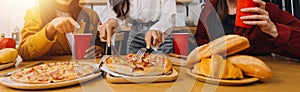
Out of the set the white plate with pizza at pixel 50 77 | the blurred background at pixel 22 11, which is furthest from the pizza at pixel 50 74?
the blurred background at pixel 22 11

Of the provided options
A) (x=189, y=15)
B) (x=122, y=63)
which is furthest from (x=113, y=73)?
(x=189, y=15)

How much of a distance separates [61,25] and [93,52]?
209mm

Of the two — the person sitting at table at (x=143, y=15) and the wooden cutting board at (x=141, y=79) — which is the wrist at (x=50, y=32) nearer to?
the person sitting at table at (x=143, y=15)

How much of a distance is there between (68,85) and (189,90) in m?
0.29

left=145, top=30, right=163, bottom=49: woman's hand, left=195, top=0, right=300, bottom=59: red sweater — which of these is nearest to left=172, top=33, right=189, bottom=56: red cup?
left=145, top=30, right=163, bottom=49: woman's hand

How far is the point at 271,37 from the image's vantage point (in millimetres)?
1007

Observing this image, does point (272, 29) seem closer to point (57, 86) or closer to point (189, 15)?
point (57, 86)

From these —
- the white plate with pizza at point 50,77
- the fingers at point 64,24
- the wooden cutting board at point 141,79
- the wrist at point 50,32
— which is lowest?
the wooden cutting board at point 141,79

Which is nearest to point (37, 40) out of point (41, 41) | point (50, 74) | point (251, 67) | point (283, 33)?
point (41, 41)

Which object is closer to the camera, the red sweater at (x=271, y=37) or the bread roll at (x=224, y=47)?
the bread roll at (x=224, y=47)

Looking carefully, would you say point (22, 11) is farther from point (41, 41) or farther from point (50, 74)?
point (50, 74)

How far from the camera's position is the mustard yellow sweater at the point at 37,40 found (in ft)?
3.29

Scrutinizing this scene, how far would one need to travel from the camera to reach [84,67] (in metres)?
0.68

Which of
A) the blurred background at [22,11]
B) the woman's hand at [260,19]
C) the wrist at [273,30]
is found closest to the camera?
the woman's hand at [260,19]
